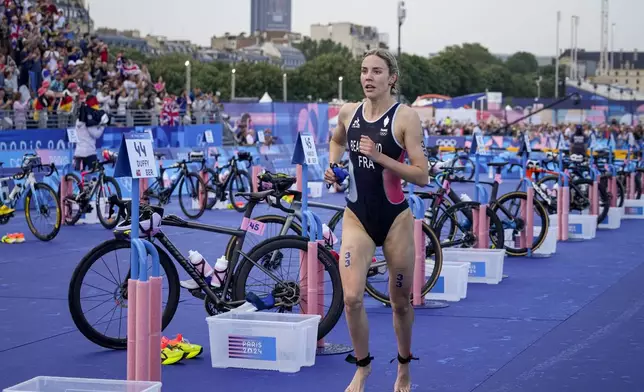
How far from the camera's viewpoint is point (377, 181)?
6.55 metres

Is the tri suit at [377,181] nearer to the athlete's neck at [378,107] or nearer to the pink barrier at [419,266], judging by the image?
the athlete's neck at [378,107]

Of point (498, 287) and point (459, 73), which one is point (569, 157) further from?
point (459, 73)

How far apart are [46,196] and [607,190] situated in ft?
31.0

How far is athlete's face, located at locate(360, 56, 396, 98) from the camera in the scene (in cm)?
650

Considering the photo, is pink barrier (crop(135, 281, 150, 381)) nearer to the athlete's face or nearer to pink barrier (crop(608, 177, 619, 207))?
the athlete's face

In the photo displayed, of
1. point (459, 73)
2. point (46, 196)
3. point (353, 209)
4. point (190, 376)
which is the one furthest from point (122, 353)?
point (459, 73)

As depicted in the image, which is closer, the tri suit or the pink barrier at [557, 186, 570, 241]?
the tri suit

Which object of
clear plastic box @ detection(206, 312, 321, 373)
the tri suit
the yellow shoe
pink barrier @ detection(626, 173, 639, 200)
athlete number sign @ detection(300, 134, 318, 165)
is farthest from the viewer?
pink barrier @ detection(626, 173, 639, 200)

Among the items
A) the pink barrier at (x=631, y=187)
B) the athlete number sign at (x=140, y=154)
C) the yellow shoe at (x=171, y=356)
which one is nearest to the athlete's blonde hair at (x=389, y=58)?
the athlete number sign at (x=140, y=154)

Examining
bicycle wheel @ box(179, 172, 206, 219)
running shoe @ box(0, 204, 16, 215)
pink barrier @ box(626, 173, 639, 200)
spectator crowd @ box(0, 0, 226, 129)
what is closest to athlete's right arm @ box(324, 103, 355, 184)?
running shoe @ box(0, 204, 16, 215)

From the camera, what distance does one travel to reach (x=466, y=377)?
7.25 metres

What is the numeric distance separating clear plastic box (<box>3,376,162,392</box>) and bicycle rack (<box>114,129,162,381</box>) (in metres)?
0.35

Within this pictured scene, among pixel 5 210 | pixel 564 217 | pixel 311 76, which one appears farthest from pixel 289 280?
pixel 311 76

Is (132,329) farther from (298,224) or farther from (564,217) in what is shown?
(564,217)
